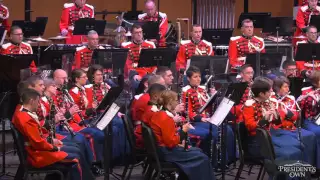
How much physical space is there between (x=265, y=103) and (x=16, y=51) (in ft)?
15.5

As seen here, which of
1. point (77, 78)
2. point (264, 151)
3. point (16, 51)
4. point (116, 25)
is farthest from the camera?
point (116, 25)

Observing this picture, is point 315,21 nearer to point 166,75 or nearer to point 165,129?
point 166,75

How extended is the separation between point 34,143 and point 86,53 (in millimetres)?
4296

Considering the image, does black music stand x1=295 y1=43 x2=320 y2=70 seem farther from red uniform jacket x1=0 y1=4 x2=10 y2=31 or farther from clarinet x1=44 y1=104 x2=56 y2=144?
red uniform jacket x1=0 y1=4 x2=10 y2=31

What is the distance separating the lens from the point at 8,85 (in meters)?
9.97

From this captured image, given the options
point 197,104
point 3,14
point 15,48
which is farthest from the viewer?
point 3,14

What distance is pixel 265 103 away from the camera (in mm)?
9430

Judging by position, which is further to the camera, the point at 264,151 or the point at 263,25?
the point at 263,25

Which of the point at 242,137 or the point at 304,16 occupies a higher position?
the point at 304,16

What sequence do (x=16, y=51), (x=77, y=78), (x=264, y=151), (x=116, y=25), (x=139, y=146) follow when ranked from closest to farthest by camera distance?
(x=264, y=151), (x=139, y=146), (x=77, y=78), (x=16, y=51), (x=116, y=25)

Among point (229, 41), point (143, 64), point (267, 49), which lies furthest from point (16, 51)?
point (267, 49)

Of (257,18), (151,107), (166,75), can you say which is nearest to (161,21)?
(257,18)

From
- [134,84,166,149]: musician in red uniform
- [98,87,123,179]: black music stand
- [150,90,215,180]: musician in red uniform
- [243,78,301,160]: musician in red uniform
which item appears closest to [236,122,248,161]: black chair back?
[243,78,301,160]: musician in red uniform

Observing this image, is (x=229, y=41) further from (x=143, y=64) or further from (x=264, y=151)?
(x=264, y=151)
